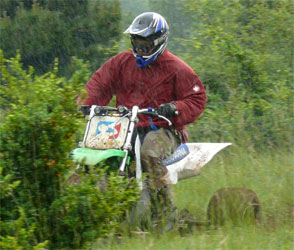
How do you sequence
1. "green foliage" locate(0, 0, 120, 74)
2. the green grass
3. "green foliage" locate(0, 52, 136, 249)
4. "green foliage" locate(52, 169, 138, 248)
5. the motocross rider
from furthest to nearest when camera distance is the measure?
"green foliage" locate(0, 0, 120, 74)
the motocross rider
the green grass
"green foliage" locate(52, 169, 138, 248)
"green foliage" locate(0, 52, 136, 249)

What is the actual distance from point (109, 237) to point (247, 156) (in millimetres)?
3370

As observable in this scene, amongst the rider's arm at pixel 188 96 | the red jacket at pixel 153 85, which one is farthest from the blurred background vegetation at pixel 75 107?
the rider's arm at pixel 188 96

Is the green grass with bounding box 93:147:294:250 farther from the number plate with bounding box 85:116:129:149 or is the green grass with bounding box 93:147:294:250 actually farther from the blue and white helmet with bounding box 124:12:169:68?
the blue and white helmet with bounding box 124:12:169:68

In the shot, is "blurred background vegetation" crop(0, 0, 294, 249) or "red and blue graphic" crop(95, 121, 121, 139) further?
"red and blue graphic" crop(95, 121, 121, 139)

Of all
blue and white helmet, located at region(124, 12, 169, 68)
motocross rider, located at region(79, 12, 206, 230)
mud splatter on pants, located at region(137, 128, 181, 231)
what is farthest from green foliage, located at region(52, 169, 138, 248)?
blue and white helmet, located at region(124, 12, 169, 68)

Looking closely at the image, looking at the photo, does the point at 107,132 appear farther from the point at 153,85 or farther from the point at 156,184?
the point at 153,85

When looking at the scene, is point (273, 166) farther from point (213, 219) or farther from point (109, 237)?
point (109, 237)

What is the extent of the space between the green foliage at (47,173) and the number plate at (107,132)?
1.29 metres

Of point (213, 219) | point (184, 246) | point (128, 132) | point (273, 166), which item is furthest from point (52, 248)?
point (273, 166)

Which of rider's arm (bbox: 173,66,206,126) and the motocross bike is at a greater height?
rider's arm (bbox: 173,66,206,126)

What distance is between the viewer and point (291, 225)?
546cm

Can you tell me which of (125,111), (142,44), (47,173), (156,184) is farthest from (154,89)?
(47,173)

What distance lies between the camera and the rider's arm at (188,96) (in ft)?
18.6

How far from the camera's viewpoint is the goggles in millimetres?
5773
